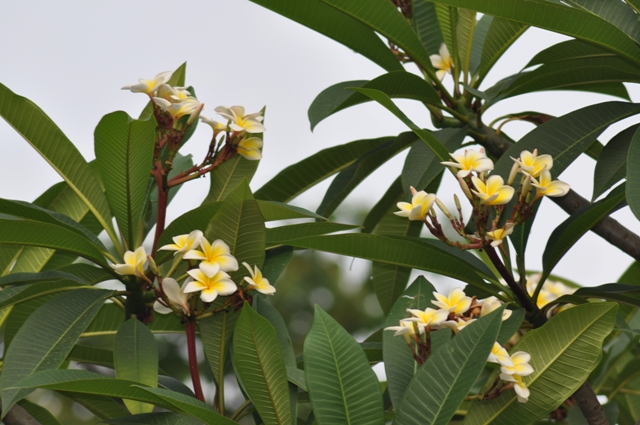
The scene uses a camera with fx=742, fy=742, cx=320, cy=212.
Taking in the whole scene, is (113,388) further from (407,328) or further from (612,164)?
(612,164)

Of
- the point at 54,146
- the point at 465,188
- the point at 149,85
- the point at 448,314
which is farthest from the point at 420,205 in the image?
the point at 54,146

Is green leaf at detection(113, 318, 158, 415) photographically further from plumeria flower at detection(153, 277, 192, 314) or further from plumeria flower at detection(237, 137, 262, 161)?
plumeria flower at detection(237, 137, 262, 161)

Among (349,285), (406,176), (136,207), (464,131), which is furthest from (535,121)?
(349,285)

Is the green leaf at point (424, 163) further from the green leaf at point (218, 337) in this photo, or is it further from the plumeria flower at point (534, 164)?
the green leaf at point (218, 337)

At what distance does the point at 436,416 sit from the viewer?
2.97 feet

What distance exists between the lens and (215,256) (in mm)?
1104

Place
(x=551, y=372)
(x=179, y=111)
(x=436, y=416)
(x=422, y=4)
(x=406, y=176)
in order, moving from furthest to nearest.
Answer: (x=422, y=4)
(x=406, y=176)
(x=179, y=111)
(x=551, y=372)
(x=436, y=416)

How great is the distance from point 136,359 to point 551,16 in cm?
80

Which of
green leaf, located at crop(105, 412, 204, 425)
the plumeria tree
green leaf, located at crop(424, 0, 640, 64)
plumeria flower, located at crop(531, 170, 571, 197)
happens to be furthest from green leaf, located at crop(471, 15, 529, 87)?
green leaf, located at crop(105, 412, 204, 425)

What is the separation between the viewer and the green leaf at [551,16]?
1061 mm

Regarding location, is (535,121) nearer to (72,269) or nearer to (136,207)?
(136,207)

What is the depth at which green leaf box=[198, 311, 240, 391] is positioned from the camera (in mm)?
1184

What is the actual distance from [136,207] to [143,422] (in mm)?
387

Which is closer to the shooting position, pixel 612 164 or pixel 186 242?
pixel 186 242
